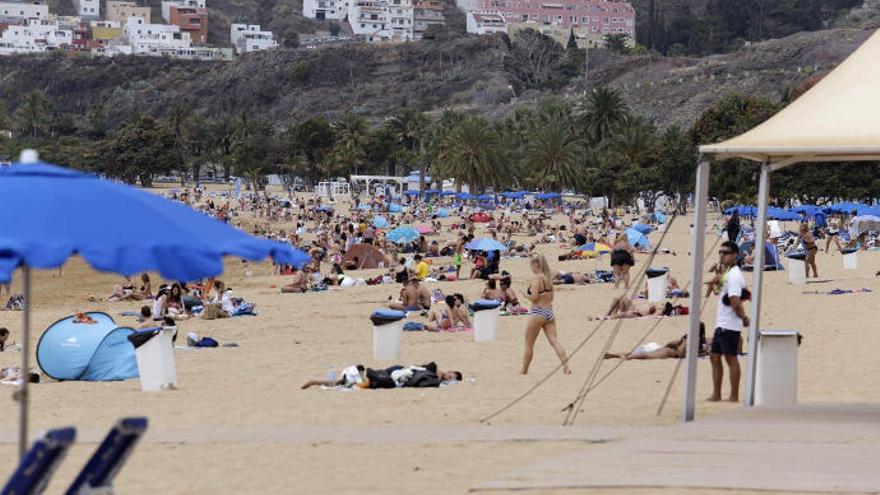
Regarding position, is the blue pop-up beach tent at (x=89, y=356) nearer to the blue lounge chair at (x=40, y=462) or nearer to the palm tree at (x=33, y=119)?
the blue lounge chair at (x=40, y=462)

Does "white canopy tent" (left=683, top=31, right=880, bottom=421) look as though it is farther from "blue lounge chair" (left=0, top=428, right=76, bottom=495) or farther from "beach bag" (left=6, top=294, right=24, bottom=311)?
"beach bag" (left=6, top=294, right=24, bottom=311)

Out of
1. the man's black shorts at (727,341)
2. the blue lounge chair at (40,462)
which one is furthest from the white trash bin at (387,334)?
the blue lounge chair at (40,462)

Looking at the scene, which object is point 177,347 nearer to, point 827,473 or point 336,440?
point 336,440

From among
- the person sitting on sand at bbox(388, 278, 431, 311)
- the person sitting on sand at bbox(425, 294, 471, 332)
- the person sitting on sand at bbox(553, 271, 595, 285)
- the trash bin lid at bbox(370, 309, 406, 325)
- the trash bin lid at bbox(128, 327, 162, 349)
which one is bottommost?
the person sitting on sand at bbox(553, 271, 595, 285)

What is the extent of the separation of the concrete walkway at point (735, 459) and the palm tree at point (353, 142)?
112 meters

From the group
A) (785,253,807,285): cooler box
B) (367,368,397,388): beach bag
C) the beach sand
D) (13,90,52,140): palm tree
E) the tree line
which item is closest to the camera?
the beach sand

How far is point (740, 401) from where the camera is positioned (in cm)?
1183

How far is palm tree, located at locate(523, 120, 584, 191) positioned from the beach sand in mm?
64469

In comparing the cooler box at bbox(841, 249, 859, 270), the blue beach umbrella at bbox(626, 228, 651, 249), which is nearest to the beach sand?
the cooler box at bbox(841, 249, 859, 270)

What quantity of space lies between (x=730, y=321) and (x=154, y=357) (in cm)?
502

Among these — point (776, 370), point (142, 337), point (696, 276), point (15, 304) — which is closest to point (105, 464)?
point (696, 276)

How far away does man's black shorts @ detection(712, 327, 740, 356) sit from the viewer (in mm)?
11516

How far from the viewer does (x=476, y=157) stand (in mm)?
90125

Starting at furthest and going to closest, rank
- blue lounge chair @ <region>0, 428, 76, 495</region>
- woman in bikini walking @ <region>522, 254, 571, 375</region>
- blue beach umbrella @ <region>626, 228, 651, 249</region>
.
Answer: blue beach umbrella @ <region>626, 228, 651, 249</region>
woman in bikini walking @ <region>522, 254, 571, 375</region>
blue lounge chair @ <region>0, 428, 76, 495</region>
